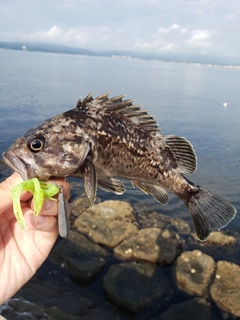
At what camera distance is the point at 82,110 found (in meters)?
3.93

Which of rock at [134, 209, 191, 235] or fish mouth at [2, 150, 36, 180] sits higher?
fish mouth at [2, 150, 36, 180]

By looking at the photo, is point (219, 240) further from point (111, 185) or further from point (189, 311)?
point (111, 185)

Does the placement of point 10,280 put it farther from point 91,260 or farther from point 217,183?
point 217,183

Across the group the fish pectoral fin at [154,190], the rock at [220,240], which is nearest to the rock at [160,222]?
the rock at [220,240]

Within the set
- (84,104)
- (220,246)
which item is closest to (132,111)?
(84,104)

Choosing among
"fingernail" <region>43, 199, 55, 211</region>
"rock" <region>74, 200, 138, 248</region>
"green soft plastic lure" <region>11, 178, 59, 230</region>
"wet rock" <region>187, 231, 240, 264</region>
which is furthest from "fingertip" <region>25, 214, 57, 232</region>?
"wet rock" <region>187, 231, 240, 264</region>

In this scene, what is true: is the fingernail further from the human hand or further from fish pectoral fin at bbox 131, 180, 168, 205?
fish pectoral fin at bbox 131, 180, 168, 205

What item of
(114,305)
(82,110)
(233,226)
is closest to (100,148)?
(82,110)

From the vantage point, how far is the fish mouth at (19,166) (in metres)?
3.47

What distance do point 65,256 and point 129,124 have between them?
694cm

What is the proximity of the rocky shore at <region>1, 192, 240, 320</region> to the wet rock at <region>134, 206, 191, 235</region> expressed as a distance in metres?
0.33

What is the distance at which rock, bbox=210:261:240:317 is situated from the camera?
26.7 ft

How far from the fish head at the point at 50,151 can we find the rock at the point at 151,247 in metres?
6.90

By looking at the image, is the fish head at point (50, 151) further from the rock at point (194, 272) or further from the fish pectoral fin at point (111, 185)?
the rock at point (194, 272)
